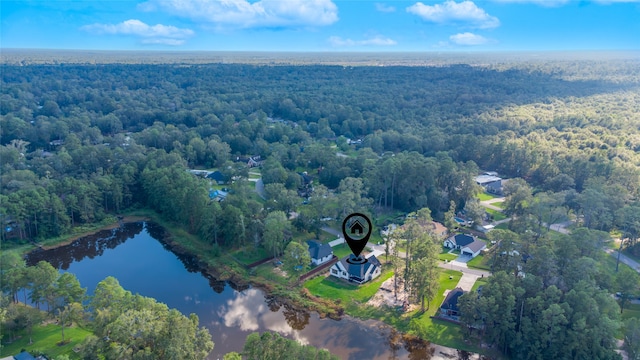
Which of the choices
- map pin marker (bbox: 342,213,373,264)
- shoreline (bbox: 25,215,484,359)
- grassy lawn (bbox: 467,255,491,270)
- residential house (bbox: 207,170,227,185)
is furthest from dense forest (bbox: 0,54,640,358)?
map pin marker (bbox: 342,213,373,264)

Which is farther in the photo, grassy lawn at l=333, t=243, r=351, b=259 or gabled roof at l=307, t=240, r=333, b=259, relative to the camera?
grassy lawn at l=333, t=243, r=351, b=259

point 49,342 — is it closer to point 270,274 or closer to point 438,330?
point 270,274

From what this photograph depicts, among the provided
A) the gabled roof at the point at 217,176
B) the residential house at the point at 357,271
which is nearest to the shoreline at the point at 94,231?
the gabled roof at the point at 217,176

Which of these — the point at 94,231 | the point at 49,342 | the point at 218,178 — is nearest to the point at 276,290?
the point at 49,342

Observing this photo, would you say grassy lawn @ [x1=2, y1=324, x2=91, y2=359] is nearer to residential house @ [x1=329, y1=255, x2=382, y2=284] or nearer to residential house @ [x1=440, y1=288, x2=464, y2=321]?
residential house @ [x1=329, y1=255, x2=382, y2=284]

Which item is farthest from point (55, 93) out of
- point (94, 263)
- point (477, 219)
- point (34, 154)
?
point (477, 219)

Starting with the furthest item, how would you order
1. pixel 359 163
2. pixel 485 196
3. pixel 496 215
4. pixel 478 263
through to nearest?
pixel 359 163
pixel 485 196
pixel 496 215
pixel 478 263

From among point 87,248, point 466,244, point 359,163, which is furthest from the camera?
point 359,163
